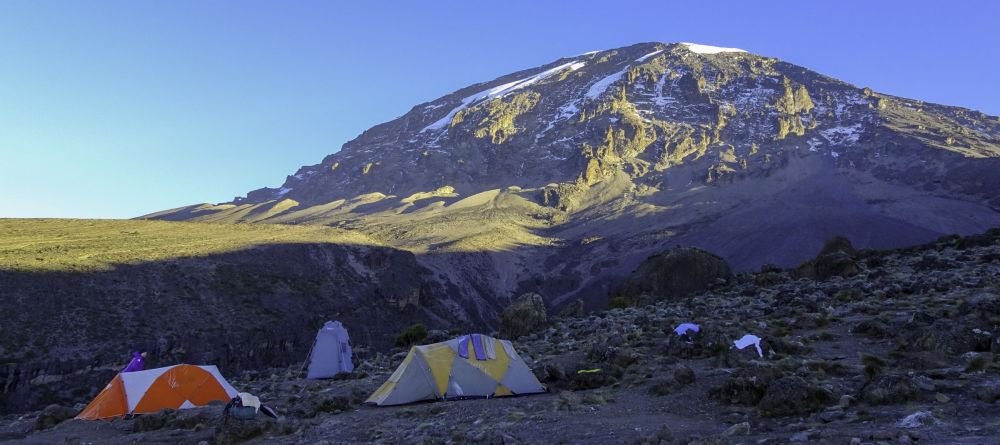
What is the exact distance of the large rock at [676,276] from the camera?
36344 millimetres

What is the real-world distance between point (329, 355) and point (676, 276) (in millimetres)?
21701

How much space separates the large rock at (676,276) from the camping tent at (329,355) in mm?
16505

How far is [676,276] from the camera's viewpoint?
37812 millimetres

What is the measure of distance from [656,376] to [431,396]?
477 cm

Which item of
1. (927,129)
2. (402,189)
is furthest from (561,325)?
(927,129)

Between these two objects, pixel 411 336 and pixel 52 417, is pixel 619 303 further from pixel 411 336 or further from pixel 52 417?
pixel 52 417

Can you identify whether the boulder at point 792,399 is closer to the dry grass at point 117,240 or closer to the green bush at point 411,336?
the green bush at point 411,336

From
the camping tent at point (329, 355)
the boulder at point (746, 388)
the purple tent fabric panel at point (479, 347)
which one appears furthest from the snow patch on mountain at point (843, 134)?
the boulder at point (746, 388)

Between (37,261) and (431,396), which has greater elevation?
(37,261)

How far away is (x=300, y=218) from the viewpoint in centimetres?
13762

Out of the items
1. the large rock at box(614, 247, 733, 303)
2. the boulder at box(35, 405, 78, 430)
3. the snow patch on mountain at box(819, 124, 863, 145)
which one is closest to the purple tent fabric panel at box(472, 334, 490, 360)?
the boulder at box(35, 405, 78, 430)

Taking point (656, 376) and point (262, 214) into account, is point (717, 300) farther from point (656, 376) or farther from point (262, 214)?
point (262, 214)

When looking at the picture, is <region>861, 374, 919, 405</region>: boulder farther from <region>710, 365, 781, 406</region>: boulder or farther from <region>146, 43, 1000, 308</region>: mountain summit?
<region>146, 43, 1000, 308</region>: mountain summit

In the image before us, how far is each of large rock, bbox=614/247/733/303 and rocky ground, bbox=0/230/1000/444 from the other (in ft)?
45.9
